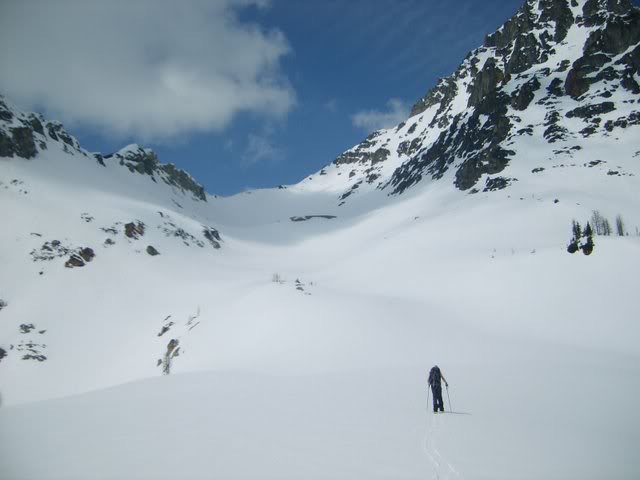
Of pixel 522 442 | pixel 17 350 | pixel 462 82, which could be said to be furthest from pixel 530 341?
pixel 462 82

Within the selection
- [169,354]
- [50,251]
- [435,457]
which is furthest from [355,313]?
[50,251]

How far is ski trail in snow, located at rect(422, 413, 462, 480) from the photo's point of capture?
590 cm

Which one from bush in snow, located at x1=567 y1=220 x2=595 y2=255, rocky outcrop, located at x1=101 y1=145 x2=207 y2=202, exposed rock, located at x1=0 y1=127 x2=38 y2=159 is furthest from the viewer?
rocky outcrop, located at x1=101 y1=145 x2=207 y2=202

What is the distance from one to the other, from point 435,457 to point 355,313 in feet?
54.3

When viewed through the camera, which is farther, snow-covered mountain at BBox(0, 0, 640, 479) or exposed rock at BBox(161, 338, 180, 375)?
exposed rock at BBox(161, 338, 180, 375)

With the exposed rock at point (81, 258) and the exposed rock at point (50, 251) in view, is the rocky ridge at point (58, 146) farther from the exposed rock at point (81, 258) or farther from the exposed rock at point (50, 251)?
the exposed rock at point (81, 258)

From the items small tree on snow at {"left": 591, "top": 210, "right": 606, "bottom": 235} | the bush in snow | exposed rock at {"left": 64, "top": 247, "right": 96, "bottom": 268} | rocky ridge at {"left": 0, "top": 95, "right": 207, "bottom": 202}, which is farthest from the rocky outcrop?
small tree on snow at {"left": 591, "top": 210, "right": 606, "bottom": 235}

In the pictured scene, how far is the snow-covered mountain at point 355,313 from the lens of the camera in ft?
23.2

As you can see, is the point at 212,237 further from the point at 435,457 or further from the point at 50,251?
the point at 435,457

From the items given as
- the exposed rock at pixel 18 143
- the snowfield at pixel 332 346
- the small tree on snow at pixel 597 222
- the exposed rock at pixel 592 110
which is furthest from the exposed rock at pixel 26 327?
the exposed rock at pixel 592 110

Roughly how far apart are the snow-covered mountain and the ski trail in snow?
0.06m

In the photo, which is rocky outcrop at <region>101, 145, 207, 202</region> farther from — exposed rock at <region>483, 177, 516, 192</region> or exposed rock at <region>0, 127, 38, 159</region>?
exposed rock at <region>483, 177, 516, 192</region>

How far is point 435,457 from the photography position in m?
6.66

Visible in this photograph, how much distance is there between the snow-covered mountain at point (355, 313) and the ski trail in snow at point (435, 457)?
57 mm
